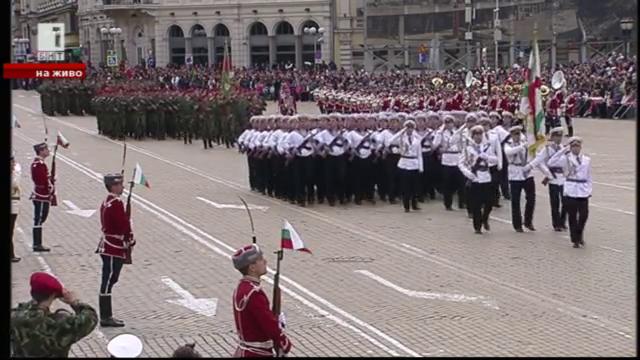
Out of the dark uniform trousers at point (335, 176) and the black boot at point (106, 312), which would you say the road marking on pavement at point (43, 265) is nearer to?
the black boot at point (106, 312)

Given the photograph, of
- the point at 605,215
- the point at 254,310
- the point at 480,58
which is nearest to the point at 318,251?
the point at 605,215

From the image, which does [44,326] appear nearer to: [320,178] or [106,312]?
[106,312]

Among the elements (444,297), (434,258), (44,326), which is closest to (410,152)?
(434,258)

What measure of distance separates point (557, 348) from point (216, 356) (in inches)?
131

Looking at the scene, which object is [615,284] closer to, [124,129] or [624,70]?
[124,129]

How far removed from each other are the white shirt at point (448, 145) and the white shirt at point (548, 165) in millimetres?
3291

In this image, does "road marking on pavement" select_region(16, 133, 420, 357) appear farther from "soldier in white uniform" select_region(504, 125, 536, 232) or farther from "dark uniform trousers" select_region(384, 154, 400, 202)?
"soldier in white uniform" select_region(504, 125, 536, 232)

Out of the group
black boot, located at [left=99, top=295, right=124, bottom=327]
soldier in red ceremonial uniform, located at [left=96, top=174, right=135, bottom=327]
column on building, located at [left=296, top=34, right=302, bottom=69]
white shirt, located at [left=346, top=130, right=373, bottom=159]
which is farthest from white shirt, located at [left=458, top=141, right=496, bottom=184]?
column on building, located at [left=296, top=34, right=302, bottom=69]

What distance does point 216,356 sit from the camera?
36.7 feet

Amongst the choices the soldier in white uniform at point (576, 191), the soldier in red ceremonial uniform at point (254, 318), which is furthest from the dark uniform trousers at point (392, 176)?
the soldier in red ceremonial uniform at point (254, 318)

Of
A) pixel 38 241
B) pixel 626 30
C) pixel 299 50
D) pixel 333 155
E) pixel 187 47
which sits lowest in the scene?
pixel 38 241

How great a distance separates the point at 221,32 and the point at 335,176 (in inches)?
2308

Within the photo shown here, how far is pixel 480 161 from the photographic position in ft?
63.3

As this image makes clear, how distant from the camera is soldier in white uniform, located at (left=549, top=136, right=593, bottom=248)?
17562 mm
